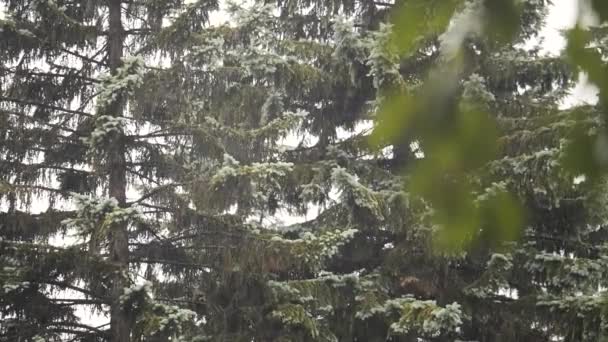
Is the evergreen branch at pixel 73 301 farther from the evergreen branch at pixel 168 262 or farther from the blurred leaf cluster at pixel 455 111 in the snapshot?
the blurred leaf cluster at pixel 455 111

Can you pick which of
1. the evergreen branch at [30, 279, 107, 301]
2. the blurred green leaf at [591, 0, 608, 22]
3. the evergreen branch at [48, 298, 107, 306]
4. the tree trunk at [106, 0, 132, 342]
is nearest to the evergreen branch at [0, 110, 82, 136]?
the tree trunk at [106, 0, 132, 342]

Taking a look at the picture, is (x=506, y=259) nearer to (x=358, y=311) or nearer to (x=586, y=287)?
(x=586, y=287)

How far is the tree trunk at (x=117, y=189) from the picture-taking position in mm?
7969

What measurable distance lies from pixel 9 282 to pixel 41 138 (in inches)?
84.0

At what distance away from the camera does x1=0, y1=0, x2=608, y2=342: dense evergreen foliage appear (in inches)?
324

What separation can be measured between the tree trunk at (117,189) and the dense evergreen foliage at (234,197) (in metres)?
0.03

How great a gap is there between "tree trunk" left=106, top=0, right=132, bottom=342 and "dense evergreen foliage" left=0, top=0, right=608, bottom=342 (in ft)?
0.10

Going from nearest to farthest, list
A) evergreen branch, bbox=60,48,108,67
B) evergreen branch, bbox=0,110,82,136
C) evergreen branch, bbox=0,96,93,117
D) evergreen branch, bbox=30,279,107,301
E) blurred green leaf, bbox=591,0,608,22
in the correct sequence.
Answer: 1. blurred green leaf, bbox=591,0,608,22
2. evergreen branch, bbox=30,279,107,301
3. evergreen branch, bbox=0,110,82,136
4. evergreen branch, bbox=0,96,93,117
5. evergreen branch, bbox=60,48,108,67

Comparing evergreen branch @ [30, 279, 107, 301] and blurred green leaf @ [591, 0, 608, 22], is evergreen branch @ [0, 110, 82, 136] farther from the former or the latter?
blurred green leaf @ [591, 0, 608, 22]

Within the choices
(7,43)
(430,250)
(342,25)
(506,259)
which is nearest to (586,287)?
(506,259)

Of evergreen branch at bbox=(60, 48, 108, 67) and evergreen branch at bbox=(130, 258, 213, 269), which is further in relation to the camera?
evergreen branch at bbox=(60, 48, 108, 67)

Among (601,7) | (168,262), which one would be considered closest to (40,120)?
(168,262)

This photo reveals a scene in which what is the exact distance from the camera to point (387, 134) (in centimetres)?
139

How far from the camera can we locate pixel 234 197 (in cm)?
859
